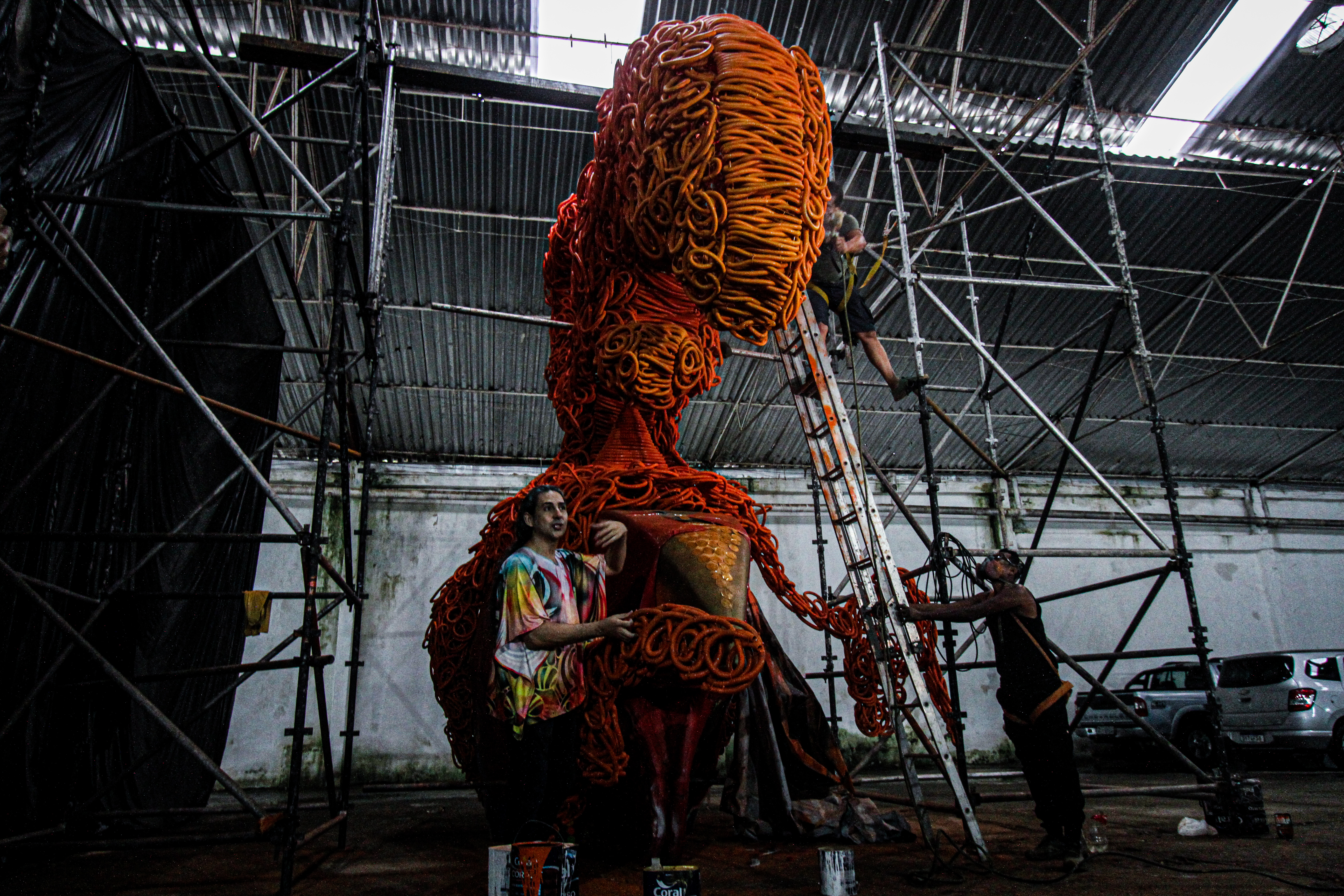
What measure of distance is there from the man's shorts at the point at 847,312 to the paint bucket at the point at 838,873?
116 inches

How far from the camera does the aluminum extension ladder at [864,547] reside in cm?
396

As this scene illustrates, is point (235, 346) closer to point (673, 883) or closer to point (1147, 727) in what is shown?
point (673, 883)

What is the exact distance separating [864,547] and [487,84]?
522cm

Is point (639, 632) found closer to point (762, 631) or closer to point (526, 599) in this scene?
point (526, 599)

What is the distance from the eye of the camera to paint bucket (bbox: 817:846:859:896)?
3.03m

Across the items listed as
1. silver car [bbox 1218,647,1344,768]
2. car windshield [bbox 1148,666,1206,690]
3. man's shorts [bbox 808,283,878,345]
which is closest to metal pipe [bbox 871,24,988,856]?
man's shorts [bbox 808,283,878,345]

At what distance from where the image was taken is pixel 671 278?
13.9 ft

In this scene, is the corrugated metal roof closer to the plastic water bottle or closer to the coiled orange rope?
the coiled orange rope

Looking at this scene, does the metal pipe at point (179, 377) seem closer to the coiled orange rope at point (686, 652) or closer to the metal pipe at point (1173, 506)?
the coiled orange rope at point (686, 652)

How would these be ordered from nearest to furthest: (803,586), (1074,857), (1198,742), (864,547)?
(1074,857) < (864,547) < (1198,742) < (803,586)

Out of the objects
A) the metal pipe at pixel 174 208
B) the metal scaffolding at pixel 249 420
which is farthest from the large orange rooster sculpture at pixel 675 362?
the metal pipe at pixel 174 208

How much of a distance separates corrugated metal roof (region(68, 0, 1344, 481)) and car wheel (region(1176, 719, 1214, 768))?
15.9ft

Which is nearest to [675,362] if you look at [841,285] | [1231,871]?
[841,285]

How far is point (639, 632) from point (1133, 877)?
2.39 metres
